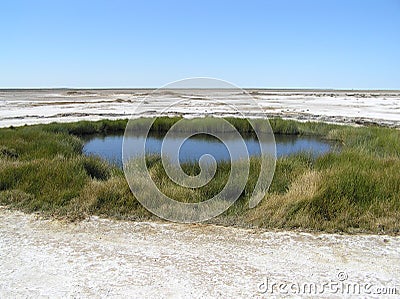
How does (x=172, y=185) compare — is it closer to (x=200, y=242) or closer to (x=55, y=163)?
(x=200, y=242)

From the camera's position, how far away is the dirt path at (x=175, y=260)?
3441mm

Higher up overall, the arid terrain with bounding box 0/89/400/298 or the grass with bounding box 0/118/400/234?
the grass with bounding box 0/118/400/234

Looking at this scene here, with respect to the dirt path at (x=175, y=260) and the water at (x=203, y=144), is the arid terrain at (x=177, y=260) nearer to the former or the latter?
the dirt path at (x=175, y=260)

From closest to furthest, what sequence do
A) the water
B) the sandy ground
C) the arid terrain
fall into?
the arid terrain
the water
the sandy ground

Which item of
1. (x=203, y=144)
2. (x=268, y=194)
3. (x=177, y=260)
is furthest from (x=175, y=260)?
(x=203, y=144)

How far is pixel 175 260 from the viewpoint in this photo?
4.00 metres

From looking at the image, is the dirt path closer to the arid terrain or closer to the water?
the arid terrain

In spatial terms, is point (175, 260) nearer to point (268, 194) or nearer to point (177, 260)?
point (177, 260)

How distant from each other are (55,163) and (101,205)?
97.9 inches

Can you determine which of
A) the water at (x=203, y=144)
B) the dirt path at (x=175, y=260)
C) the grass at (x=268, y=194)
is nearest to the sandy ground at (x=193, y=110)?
the water at (x=203, y=144)

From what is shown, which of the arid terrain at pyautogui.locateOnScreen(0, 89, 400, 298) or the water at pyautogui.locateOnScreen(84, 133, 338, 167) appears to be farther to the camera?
the water at pyautogui.locateOnScreen(84, 133, 338, 167)

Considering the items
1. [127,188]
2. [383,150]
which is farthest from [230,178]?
[383,150]

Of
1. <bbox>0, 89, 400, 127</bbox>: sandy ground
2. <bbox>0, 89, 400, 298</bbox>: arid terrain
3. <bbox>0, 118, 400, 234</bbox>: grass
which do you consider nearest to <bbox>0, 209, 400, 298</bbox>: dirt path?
<bbox>0, 89, 400, 298</bbox>: arid terrain

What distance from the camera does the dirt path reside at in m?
3.44
